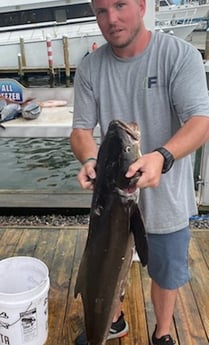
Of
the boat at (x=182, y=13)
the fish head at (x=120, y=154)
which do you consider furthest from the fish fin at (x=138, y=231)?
the boat at (x=182, y=13)

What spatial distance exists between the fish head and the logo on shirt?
0.33m

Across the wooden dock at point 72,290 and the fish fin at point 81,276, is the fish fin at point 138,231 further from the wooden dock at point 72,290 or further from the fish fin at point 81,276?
the wooden dock at point 72,290

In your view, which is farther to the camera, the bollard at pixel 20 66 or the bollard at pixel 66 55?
the bollard at pixel 20 66

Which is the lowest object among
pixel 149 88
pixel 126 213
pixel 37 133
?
pixel 37 133

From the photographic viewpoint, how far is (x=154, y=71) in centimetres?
157

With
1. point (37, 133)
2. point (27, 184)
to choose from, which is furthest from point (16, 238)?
point (27, 184)

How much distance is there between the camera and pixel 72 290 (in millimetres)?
2600

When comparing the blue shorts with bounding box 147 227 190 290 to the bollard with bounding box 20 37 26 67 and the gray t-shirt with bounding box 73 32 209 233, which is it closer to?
the gray t-shirt with bounding box 73 32 209 233

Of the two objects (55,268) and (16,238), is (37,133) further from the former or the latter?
(55,268)

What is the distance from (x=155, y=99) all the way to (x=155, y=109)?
4cm

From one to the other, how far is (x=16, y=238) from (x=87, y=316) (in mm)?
1774

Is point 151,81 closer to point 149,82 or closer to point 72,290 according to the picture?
point 149,82

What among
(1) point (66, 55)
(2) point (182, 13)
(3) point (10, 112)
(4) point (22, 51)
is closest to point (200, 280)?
(3) point (10, 112)

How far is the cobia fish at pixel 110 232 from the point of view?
4.21ft
